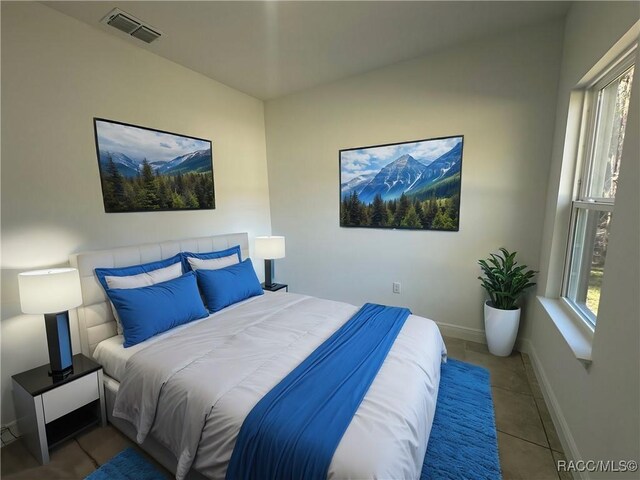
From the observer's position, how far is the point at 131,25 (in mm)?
2229

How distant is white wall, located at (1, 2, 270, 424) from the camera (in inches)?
73.2

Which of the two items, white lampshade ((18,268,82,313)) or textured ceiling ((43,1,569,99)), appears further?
textured ceiling ((43,1,569,99))

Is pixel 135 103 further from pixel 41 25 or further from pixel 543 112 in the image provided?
pixel 543 112

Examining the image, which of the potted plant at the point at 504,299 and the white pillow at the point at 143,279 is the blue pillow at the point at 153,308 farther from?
the potted plant at the point at 504,299

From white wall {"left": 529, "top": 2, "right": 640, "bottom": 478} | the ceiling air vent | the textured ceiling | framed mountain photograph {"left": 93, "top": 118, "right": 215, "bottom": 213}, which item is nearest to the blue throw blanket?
white wall {"left": 529, "top": 2, "right": 640, "bottom": 478}

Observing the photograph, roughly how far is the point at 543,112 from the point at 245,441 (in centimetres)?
323

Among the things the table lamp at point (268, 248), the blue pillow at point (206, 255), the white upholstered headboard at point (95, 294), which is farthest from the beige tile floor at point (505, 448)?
the table lamp at point (268, 248)

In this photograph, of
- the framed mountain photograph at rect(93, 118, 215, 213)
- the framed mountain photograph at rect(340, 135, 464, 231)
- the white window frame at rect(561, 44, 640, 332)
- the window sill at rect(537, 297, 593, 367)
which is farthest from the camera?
the framed mountain photograph at rect(340, 135, 464, 231)

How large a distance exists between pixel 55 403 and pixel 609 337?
2.96 meters

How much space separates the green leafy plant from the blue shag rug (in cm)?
80

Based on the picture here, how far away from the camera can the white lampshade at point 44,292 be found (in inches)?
64.7

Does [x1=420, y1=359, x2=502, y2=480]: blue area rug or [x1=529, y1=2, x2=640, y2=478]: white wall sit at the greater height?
[x1=529, y1=2, x2=640, y2=478]: white wall

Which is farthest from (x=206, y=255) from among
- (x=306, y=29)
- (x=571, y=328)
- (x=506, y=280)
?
(x=571, y=328)

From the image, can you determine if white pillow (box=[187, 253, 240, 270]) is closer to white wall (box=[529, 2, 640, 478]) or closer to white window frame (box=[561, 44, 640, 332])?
white wall (box=[529, 2, 640, 478])
